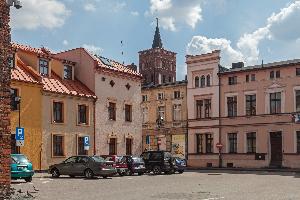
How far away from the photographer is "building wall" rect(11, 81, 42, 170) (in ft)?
129

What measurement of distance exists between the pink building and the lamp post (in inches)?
1701

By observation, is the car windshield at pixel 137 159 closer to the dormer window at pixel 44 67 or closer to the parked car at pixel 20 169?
the parked car at pixel 20 169

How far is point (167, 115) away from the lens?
233ft


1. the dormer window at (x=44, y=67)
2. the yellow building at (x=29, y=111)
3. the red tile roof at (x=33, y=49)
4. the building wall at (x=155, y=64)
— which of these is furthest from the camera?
the building wall at (x=155, y=64)

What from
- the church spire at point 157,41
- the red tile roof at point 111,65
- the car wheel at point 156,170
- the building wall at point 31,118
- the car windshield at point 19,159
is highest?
the church spire at point 157,41

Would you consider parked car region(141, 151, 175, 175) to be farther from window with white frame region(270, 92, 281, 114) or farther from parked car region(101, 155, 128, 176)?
window with white frame region(270, 92, 281, 114)

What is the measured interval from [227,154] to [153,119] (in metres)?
18.5

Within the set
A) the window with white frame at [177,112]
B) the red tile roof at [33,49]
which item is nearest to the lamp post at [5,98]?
the red tile roof at [33,49]

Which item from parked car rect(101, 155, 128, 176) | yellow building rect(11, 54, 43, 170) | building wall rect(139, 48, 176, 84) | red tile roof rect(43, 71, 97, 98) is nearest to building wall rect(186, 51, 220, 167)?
red tile roof rect(43, 71, 97, 98)

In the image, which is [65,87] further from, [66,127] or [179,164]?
[179,164]

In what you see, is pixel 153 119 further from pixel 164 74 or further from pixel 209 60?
pixel 164 74

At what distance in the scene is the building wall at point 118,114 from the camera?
47.2 meters

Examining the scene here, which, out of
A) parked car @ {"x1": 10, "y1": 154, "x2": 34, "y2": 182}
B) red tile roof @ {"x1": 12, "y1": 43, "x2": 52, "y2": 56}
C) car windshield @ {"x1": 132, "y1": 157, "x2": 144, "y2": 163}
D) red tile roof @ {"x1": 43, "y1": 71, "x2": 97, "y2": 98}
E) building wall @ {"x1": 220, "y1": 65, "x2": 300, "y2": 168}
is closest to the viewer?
parked car @ {"x1": 10, "y1": 154, "x2": 34, "y2": 182}

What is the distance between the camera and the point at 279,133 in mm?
52531
